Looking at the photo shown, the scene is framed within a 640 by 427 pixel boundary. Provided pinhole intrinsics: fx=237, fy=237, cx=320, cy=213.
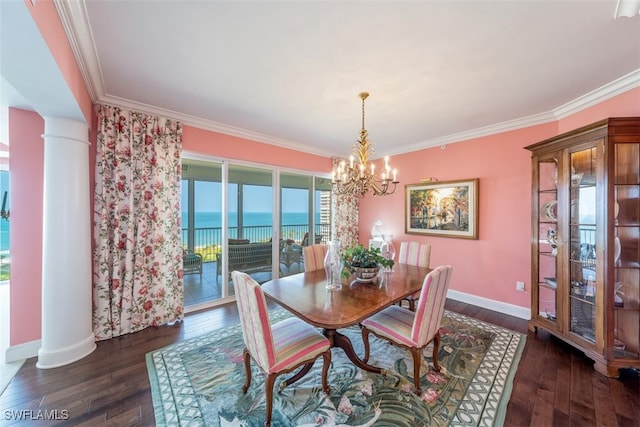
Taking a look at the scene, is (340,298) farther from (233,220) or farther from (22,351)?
(22,351)

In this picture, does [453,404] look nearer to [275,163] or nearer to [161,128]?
[275,163]

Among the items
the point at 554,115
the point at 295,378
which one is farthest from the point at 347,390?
the point at 554,115

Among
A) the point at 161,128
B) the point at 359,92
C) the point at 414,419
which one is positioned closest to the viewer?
the point at 414,419

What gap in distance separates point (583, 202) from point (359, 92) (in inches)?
95.1

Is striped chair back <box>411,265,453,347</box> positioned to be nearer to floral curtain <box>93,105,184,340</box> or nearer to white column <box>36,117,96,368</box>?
floral curtain <box>93,105,184,340</box>

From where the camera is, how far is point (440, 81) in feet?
7.07

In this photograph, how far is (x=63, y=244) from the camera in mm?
2125

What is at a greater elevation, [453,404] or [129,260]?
[129,260]

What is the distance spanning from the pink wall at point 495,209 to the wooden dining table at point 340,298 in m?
1.57

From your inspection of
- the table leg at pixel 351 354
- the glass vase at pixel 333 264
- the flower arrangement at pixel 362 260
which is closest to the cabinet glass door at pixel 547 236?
the flower arrangement at pixel 362 260

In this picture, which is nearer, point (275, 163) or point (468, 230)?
point (468, 230)

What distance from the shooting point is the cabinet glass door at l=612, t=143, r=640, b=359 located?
6.60ft

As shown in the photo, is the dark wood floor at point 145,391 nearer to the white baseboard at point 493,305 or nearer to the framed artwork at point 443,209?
the white baseboard at point 493,305

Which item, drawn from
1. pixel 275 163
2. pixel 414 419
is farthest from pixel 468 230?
pixel 275 163
